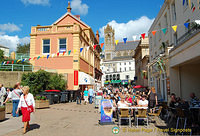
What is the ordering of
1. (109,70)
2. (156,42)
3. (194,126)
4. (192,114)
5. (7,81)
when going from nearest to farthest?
1. (194,126)
2. (192,114)
3. (7,81)
4. (156,42)
5. (109,70)

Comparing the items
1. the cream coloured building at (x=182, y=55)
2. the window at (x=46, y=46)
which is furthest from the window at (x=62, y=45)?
the cream coloured building at (x=182, y=55)

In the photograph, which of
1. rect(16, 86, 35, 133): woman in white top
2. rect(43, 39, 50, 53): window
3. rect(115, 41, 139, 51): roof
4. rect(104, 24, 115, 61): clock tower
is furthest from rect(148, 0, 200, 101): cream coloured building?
rect(104, 24, 115, 61): clock tower

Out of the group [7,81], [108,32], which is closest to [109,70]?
[108,32]

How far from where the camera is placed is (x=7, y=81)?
16.9 metres

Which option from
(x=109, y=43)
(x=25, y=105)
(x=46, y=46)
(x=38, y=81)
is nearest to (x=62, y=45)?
(x=46, y=46)

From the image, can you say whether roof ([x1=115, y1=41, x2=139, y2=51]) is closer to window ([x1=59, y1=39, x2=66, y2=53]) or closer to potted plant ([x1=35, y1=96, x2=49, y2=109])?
window ([x1=59, y1=39, x2=66, y2=53])

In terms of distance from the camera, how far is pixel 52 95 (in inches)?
610

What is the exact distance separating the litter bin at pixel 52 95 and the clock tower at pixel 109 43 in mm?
89739

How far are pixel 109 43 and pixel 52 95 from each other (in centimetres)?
9724

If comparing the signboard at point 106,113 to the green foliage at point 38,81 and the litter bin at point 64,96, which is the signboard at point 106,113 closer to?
the litter bin at point 64,96

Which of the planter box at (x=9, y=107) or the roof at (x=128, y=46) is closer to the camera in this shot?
the planter box at (x=9, y=107)

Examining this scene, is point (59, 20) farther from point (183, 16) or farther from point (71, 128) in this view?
point (71, 128)

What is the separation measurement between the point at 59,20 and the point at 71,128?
24.9m

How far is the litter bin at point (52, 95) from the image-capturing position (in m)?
15.2
